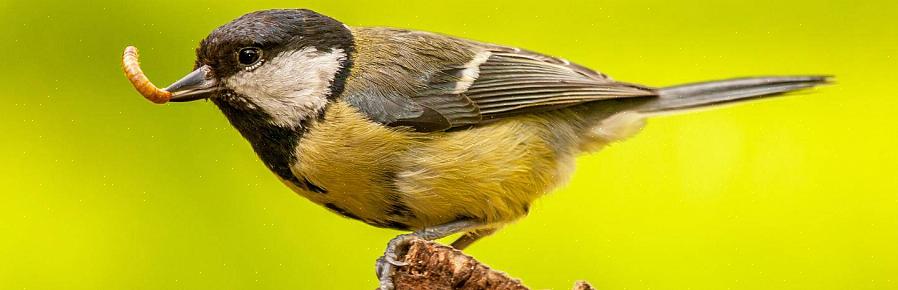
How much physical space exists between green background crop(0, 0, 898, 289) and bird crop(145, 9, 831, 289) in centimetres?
35

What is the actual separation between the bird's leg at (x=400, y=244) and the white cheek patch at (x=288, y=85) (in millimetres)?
346

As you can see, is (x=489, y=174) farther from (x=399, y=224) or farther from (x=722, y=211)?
(x=722, y=211)

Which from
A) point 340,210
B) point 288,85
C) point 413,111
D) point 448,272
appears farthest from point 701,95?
point 448,272

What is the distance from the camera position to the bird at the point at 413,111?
2.63 meters

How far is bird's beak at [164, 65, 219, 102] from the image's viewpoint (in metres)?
2.54

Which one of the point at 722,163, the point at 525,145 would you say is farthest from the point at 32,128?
the point at 722,163

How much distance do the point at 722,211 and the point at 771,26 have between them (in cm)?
63

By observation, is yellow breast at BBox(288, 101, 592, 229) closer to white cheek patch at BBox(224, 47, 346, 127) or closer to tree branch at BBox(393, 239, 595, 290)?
white cheek patch at BBox(224, 47, 346, 127)

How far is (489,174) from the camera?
2.80 m

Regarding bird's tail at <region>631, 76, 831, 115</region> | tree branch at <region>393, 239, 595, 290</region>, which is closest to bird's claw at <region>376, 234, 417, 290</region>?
Result: tree branch at <region>393, 239, 595, 290</region>

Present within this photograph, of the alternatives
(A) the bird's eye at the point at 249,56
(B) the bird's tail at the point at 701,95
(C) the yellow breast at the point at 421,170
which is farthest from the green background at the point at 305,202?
(A) the bird's eye at the point at 249,56

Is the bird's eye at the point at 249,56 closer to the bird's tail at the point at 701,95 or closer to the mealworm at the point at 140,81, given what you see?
the mealworm at the point at 140,81

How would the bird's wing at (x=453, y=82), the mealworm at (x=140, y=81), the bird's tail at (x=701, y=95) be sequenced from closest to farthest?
the mealworm at (x=140, y=81)
the bird's wing at (x=453, y=82)
the bird's tail at (x=701, y=95)

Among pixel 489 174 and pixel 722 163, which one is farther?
pixel 722 163
